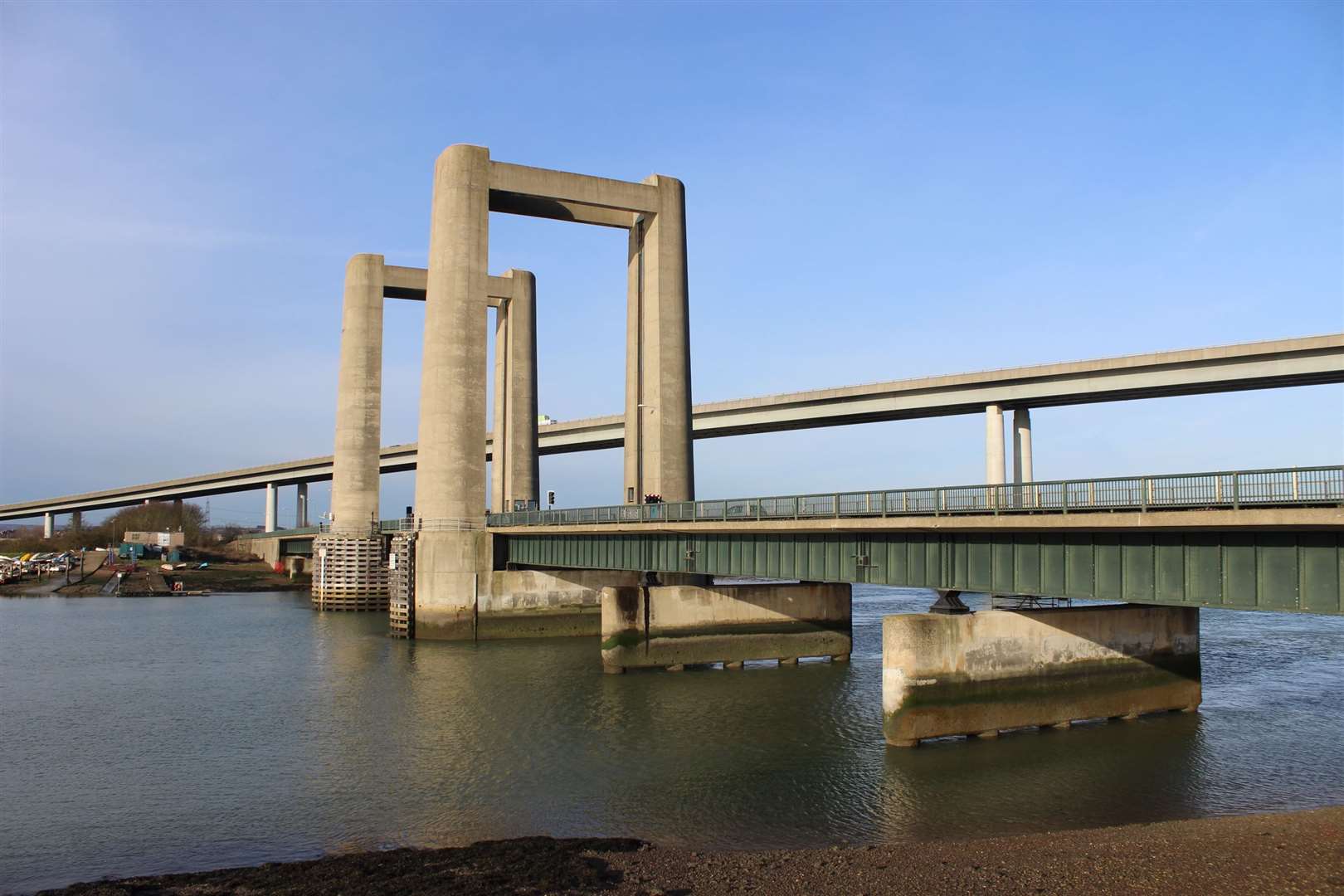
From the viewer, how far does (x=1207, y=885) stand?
16.0 meters

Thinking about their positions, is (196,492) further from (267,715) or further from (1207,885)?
(1207,885)

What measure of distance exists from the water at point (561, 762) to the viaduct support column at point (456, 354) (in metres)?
15.7

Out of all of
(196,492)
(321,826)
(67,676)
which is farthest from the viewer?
(196,492)

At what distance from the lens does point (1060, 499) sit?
26.9 meters

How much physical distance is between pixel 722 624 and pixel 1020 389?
4674cm

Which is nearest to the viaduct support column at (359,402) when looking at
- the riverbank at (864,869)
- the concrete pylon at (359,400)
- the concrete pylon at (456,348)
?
the concrete pylon at (359,400)

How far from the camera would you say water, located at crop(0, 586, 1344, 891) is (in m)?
21.1

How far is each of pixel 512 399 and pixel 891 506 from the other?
54.7 m

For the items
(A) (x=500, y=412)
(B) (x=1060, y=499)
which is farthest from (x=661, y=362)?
(B) (x=1060, y=499)

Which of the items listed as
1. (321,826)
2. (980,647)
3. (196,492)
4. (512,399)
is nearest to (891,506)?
(980,647)

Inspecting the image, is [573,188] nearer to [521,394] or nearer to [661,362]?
[661,362]

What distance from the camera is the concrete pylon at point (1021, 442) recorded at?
8438cm

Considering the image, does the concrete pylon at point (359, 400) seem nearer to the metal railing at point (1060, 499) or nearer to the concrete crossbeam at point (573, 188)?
the concrete crossbeam at point (573, 188)

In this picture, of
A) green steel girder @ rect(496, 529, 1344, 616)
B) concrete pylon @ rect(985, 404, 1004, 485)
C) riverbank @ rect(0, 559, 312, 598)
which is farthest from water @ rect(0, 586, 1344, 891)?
riverbank @ rect(0, 559, 312, 598)
